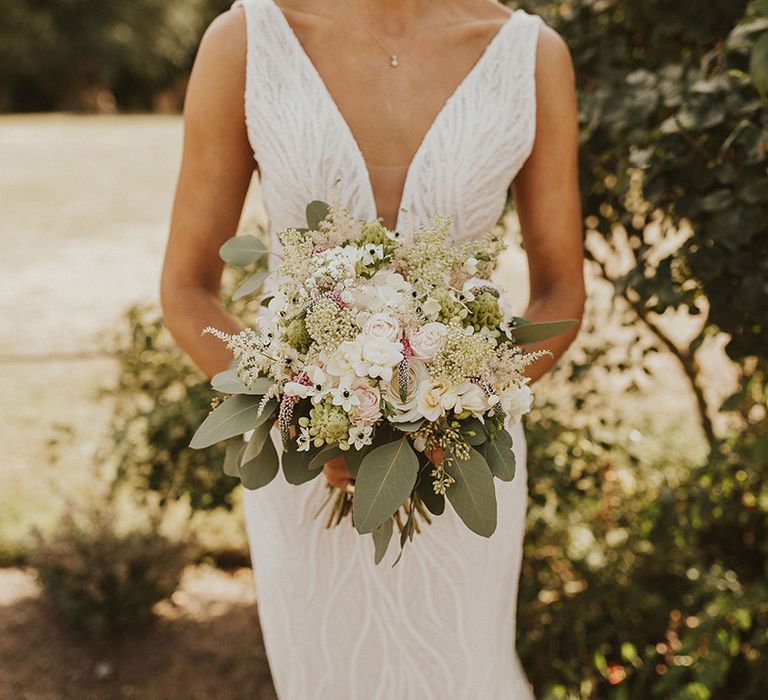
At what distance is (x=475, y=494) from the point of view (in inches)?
62.6

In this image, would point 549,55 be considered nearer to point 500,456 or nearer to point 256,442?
point 500,456

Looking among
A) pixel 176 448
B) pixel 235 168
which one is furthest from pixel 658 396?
pixel 235 168

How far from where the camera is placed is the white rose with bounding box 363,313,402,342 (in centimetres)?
153

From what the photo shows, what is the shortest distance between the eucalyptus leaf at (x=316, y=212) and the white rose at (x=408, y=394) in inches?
16.1

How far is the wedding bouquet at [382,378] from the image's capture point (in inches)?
60.5

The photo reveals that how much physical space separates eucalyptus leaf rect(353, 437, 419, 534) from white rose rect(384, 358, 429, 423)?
66mm

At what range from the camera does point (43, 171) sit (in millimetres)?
17656

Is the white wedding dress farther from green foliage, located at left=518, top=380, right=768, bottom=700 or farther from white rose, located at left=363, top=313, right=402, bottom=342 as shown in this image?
green foliage, located at left=518, top=380, right=768, bottom=700

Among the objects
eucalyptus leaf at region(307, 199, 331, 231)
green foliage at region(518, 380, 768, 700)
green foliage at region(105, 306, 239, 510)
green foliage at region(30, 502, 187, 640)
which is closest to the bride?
eucalyptus leaf at region(307, 199, 331, 231)

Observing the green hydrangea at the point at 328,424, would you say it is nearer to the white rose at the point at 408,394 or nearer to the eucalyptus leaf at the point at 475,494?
the white rose at the point at 408,394

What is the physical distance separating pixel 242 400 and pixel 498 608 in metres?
0.89

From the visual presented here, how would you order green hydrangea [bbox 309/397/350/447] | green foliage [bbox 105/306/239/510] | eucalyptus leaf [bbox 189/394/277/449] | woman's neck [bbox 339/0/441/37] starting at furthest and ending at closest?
1. green foliage [bbox 105/306/239/510]
2. woman's neck [bbox 339/0/441/37]
3. eucalyptus leaf [bbox 189/394/277/449]
4. green hydrangea [bbox 309/397/350/447]

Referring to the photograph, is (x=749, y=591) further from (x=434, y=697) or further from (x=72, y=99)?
(x=72, y=99)

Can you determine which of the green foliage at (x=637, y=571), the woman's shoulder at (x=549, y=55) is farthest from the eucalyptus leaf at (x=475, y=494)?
the green foliage at (x=637, y=571)
